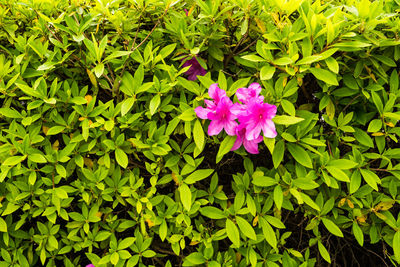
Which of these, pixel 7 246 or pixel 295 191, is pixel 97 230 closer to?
pixel 7 246

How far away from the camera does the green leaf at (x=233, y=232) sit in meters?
1.56

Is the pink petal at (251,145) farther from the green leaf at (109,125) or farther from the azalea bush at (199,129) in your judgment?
the green leaf at (109,125)

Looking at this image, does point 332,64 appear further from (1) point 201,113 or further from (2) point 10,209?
(2) point 10,209

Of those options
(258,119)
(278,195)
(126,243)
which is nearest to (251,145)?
(258,119)

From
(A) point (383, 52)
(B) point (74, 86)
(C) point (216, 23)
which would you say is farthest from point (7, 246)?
(A) point (383, 52)

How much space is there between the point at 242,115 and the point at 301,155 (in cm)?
32

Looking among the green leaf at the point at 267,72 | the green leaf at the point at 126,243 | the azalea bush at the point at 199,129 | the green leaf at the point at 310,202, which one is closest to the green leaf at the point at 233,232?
the azalea bush at the point at 199,129

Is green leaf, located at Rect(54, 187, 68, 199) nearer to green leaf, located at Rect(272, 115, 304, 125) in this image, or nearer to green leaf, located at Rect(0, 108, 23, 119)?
green leaf, located at Rect(0, 108, 23, 119)

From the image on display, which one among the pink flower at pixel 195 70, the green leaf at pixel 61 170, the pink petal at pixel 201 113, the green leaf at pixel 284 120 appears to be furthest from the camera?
the pink flower at pixel 195 70

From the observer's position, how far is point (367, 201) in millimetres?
1669

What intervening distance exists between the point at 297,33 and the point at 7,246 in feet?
5.60

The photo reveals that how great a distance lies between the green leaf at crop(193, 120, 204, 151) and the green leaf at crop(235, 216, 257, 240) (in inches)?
14.7

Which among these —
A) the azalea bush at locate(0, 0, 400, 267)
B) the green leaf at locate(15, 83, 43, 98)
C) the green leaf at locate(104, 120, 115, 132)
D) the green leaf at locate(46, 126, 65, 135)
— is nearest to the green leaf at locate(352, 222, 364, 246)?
the azalea bush at locate(0, 0, 400, 267)

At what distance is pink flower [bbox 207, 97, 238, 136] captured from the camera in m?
1.48
